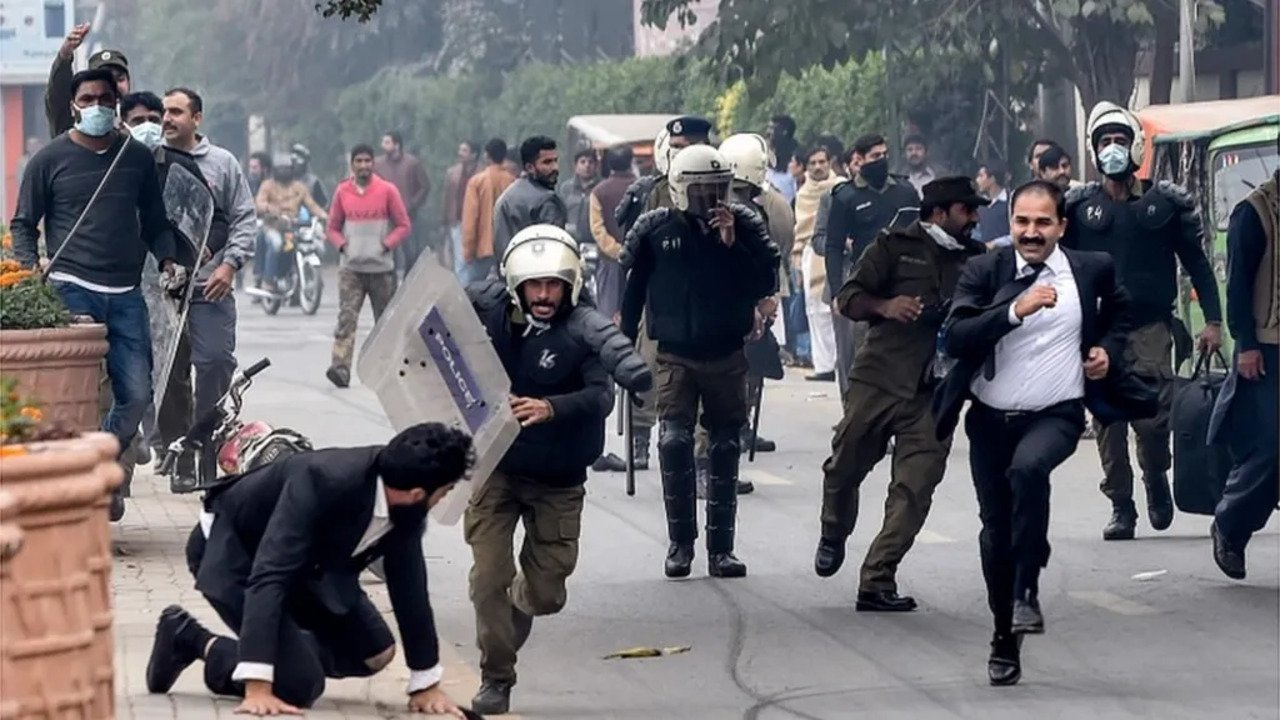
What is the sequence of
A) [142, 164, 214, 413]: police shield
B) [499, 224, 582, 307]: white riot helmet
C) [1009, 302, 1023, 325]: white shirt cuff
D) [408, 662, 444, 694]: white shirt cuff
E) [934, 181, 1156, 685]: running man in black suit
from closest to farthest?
1. [408, 662, 444, 694]: white shirt cuff
2. [499, 224, 582, 307]: white riot helmet
3. [1009, 302, 1023, 325]: white shirt cuff
4. [934, 181, 1156, 685]: running man in black suit
5. [142, 164, 214, 413]: police shield

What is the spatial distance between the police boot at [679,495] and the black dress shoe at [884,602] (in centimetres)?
107

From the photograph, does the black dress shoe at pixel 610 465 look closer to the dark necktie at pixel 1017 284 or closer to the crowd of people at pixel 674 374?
the crowd of people at pixel 674 374

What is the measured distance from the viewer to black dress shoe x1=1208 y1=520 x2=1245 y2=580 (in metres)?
11.2

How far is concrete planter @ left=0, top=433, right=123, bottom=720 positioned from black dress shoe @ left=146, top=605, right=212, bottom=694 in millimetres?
1994

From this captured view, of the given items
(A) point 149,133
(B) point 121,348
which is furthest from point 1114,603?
(A) point 149,133

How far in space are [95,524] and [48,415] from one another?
417 cm

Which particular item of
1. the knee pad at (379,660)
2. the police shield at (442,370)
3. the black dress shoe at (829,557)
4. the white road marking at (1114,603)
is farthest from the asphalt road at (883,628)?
the police shield at (442,370)

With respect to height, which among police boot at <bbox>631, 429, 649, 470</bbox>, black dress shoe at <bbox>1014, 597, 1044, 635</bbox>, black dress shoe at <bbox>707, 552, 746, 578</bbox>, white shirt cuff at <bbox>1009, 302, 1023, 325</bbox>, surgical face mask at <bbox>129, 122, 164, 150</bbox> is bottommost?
police boot at <bbox>631, 429, 649, 470</bbox>

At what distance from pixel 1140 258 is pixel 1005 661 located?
3536mm

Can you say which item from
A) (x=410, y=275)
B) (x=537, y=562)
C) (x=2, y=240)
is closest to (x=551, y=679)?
(x=537, y=562)

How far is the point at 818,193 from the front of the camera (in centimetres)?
2181

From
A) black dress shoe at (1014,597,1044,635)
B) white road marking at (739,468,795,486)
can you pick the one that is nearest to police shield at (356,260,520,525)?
black dress shoe at (1014,597,1044,635)

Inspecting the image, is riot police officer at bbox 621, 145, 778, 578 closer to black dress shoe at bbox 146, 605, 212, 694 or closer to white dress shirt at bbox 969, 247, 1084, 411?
white dress shirt at bbox 969, 247, 1084, 411

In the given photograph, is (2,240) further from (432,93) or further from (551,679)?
(432,93)
